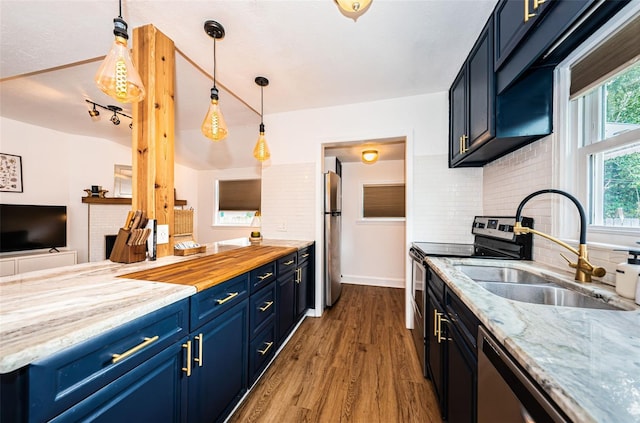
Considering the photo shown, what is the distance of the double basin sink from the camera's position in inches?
38.7

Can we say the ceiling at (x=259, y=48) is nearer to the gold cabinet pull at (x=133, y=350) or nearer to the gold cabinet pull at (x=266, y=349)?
the gold cabinet pull at (x=133, y=350)

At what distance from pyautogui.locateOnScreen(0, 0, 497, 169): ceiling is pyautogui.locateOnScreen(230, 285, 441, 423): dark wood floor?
2518 millimetres

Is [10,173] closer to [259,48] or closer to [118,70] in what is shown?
[118,70]

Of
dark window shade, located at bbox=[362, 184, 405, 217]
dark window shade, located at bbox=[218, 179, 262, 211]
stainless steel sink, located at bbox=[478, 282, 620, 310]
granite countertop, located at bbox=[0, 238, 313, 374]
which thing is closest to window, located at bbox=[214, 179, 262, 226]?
dark window shade, located at bbox=[218, 179, 262, 211]

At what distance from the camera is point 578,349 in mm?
558

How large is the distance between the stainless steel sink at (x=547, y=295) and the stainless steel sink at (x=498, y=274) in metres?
0.17

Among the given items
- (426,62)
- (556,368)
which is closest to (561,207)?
(556,368)

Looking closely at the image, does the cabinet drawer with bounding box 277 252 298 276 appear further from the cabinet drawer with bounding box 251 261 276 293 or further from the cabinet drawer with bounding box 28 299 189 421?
the cabinet drawer with bounding box 28 299 189 421

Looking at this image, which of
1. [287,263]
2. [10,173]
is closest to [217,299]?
[287,263]

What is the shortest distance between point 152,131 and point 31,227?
3.51 meters

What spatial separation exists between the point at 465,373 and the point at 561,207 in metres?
1.13

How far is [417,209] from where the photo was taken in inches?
98.7

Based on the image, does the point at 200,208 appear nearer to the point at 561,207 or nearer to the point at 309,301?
the point at 309,301

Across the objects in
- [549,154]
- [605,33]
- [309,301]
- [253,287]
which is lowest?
[309,301]
